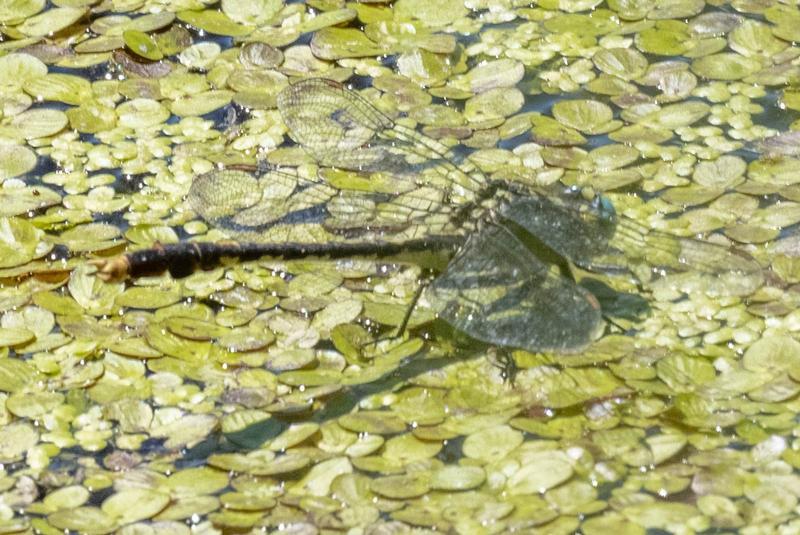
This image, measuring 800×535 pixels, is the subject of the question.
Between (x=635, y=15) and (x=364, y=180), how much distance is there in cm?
122

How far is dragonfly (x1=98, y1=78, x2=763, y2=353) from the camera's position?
3.21 metres

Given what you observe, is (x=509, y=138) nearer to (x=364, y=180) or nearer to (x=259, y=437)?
(x=364, y=180)

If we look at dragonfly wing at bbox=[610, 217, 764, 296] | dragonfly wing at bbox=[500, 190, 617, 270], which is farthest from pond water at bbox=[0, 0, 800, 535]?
dragonfly wing at bbox=[500, 190, 617, 270]

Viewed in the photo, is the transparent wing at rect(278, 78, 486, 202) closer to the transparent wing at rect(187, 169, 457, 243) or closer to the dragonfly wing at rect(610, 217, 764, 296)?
the transparent wing at rect(187, 169, 457, 243)

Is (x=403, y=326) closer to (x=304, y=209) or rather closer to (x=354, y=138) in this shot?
(x=304, y=209)

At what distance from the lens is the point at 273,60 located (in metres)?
4.44

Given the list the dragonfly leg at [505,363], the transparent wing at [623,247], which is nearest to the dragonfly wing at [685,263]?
the transparent wing at [623,247]

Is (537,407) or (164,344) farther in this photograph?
(164,344)

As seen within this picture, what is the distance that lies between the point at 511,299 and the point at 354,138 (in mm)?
881

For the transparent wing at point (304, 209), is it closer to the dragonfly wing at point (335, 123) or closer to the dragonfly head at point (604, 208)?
the dragonfly wing at point (335, 123)

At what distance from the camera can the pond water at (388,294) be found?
2.97m

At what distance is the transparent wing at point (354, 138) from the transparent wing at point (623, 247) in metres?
0.46

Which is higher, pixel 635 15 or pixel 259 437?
pixel 635 15

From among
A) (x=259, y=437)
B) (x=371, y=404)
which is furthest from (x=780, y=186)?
(x=259, y=437)
